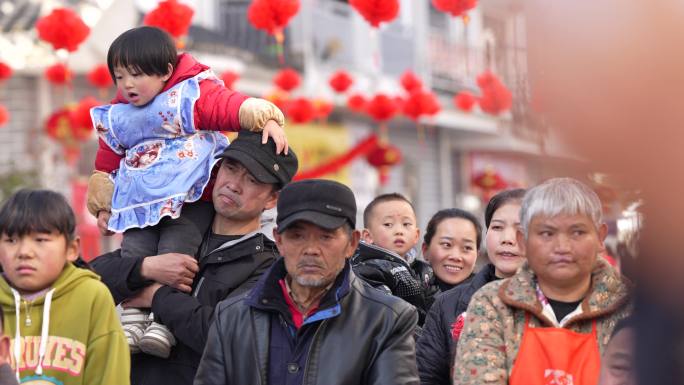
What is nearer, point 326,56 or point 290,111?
point 290,111

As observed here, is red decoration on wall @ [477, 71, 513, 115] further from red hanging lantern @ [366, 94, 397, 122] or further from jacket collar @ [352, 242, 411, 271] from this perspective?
red hanging lantern @ [366, 94, 397, 122]

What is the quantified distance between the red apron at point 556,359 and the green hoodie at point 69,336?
4.65 ft

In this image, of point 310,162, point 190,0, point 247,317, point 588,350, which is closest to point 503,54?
point 588,350

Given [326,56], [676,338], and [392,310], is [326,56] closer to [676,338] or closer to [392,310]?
[392,310]

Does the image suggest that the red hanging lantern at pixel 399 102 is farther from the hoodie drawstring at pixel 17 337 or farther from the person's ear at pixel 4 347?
the person's ear at pixel 4 347

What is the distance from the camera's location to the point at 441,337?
504cm

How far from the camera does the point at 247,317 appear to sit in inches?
165

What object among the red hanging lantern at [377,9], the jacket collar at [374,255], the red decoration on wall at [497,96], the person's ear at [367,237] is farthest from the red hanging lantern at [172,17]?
the jacket collar at [374,255]

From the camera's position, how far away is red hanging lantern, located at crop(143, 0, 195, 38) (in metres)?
9.80

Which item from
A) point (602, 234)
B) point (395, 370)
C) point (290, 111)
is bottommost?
point (395, 370)

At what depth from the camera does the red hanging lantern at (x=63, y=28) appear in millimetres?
11312

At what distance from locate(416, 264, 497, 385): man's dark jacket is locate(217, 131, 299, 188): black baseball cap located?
2.85 ft

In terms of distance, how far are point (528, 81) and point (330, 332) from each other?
6.92 ft

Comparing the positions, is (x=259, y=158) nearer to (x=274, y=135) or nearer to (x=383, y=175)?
(x=274, y=135)
